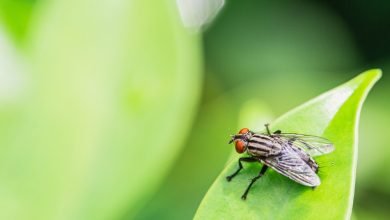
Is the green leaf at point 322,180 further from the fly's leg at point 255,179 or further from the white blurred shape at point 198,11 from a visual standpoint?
the white blurred shape at point 198,11

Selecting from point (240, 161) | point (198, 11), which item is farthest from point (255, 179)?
point (198, 11)

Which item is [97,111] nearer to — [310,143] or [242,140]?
[242,140]

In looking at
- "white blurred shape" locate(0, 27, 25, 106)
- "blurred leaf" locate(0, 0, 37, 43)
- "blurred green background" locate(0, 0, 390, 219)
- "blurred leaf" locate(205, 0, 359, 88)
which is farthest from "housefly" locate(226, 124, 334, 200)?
"blurred leaf" locate(205, 0, 359, 88)

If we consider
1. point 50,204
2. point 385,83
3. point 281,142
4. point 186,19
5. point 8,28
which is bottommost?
point 385,83

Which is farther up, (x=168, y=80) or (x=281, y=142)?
(x=168, y=80)

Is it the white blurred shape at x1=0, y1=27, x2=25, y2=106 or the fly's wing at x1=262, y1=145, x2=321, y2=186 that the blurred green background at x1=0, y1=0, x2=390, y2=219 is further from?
the fly's wing at x1=262, y1=145, x2=321, y2=186

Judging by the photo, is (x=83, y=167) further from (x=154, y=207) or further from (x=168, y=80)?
(x=154, y=207)

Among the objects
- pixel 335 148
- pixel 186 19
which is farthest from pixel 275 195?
pixel 186 19
